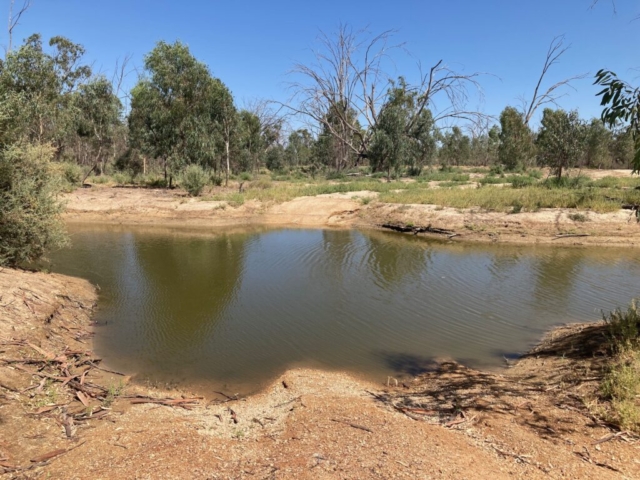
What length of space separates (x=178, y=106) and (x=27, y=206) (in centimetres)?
1791

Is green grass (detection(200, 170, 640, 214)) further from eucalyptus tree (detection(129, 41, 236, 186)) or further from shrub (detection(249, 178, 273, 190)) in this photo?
eucalyptus tree (detection(129, 41, 236, 186))

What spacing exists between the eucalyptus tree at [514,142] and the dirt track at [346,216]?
22338mm

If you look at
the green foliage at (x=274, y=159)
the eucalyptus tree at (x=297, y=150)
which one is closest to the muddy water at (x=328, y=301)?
the green foliage at (x=274, y=159)

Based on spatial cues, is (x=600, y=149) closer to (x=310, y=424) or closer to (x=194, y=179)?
(x=194, y=179)

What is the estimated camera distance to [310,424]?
13.3ft

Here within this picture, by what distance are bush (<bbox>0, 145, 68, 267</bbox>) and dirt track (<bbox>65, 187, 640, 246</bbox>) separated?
35.2 ft

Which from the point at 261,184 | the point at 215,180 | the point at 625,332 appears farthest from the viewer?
the point at 261,184

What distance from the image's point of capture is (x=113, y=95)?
26.9 metres

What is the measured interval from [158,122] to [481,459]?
26333mm

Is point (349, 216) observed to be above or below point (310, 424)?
above

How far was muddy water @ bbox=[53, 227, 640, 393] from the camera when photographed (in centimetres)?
648

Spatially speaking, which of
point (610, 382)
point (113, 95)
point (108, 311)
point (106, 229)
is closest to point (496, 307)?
point (610, 382)

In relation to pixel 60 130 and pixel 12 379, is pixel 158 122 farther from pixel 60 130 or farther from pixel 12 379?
Result: pixel 12 379

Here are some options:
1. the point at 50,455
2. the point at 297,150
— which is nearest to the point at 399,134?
the point at 50,455
